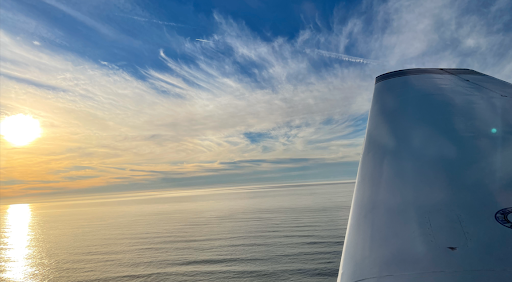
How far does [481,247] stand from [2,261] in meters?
24.8

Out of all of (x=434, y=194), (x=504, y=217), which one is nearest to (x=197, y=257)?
(x=434, y=194)

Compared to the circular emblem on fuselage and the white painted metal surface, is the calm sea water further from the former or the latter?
the circular emblem on fuselage

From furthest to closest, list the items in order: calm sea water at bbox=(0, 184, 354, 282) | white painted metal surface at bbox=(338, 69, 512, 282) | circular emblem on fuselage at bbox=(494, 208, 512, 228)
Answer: calm sea water at bbox=(0, 184, 354, 282) < circular emblem on fuselage at bbox=(494, 208, 512, 228) < white painted metal surface at bbox=(338, 69, 512, 282)

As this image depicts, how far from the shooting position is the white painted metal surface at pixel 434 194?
2.14m

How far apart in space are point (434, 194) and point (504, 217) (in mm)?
543

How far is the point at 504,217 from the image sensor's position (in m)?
2.30

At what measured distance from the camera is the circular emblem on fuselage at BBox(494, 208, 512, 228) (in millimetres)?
2258

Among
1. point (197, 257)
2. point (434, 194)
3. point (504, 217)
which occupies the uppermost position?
point (434, 194)

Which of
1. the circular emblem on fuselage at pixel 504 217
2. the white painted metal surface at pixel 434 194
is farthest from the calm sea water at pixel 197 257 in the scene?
the circular emblem on fuselage at pixel 504 217

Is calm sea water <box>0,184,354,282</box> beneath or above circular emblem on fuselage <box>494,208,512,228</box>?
beneath

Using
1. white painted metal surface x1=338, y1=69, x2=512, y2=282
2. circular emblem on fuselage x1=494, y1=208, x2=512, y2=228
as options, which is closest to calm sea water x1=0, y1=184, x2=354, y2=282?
white painted metal surface x1=338, y1=69, x2=512, y2=282

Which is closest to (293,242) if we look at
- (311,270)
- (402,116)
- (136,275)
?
(311,270)

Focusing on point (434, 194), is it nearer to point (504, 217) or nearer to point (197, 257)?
point (504, 217)

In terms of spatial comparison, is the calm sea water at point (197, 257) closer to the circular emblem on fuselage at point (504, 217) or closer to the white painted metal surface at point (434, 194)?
the white painted metal surface at point (434, 194)
